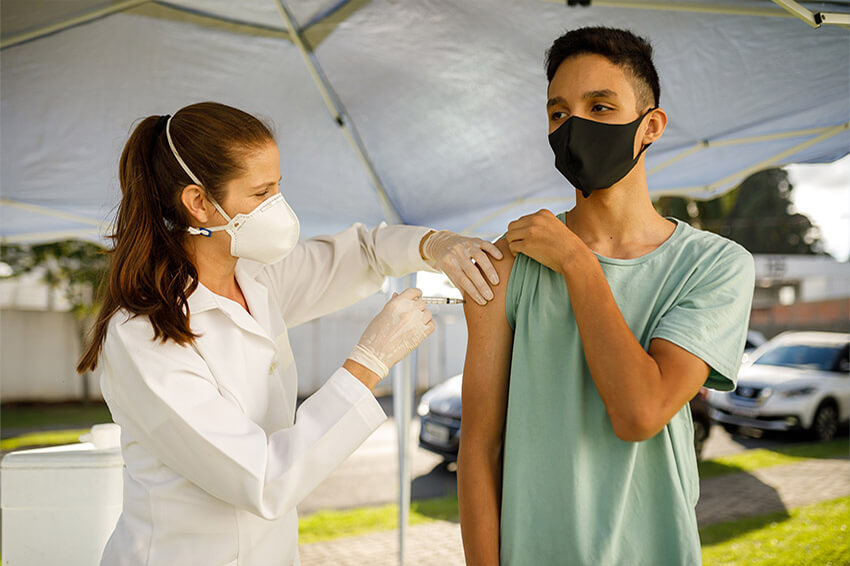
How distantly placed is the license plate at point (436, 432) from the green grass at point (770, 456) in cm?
301

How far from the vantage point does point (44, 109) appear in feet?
11.0

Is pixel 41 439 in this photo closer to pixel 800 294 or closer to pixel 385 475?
pixel 385 475

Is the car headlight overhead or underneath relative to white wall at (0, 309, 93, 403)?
overhead

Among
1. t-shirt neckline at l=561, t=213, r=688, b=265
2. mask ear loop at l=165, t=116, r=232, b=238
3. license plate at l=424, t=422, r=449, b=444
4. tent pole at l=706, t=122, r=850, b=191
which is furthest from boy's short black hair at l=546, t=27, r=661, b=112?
license plate at l=424, t=422, r=449, b=444

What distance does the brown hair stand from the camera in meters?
1.61

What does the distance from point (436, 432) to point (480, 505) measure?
6.08 meters

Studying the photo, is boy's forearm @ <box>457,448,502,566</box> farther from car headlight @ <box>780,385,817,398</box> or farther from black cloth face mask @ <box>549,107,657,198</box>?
car headlight @ <box>780,385,817,398</box>

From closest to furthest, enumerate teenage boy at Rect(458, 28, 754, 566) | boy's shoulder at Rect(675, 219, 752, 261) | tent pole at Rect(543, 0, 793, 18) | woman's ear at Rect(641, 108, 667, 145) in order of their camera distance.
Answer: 1. teenage boy at Rect(458, 28, 754, 566)
2. boy's shoulder at Rect(675, 219, 752, 261)
3. woman's ear at Rect(641, 108, 667, 145)
4. tent pole at Rect(543, 0, 793, 18)

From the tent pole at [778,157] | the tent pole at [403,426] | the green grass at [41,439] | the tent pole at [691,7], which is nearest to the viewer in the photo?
the tent pole at [691,7]

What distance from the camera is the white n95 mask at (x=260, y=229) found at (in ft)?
5.58

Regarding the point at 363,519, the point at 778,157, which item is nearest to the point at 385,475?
the point at 363,519

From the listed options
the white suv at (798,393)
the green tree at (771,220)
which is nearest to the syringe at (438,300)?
the white suv at (798,393)

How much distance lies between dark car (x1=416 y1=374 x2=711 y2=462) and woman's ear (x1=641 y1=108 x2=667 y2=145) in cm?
592

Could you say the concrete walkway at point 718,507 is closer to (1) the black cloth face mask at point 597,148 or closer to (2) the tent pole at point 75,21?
(2) the tent pole at point 75,21
